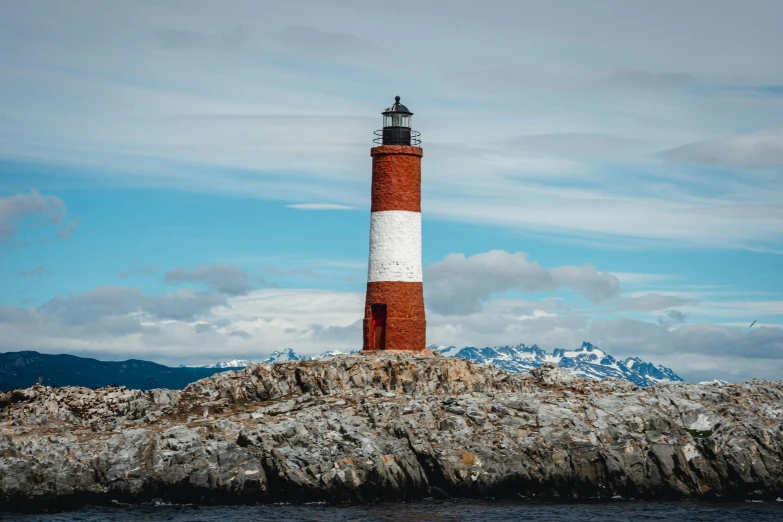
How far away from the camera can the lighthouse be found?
61781 mm

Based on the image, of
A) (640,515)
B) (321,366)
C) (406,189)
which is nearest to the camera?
(640,515)

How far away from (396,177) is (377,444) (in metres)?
19.1

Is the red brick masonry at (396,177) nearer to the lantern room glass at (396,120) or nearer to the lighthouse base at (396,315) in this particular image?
the lantern room glass at (396,120)

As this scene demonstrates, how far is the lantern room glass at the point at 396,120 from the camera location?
6331 cm

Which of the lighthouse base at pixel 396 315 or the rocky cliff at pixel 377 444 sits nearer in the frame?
the rocky cliff at pixel 377 444

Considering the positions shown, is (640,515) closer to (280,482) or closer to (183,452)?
(280,482)

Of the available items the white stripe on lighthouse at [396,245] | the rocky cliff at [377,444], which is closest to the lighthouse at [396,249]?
the white stripe on lighthouse at [396,245]

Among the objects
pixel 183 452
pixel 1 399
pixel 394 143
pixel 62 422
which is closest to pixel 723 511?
pixel 183 452

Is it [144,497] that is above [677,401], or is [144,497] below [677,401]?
below

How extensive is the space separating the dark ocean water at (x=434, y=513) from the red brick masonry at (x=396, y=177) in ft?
68.5

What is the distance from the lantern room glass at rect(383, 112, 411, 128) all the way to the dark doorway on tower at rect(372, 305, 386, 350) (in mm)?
11552

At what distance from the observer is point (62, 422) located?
2141 inches

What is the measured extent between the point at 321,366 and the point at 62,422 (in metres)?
14.6

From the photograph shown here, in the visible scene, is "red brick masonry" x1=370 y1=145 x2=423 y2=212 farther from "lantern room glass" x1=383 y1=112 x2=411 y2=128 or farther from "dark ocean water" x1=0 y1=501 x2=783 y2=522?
"dark ocean water" x1=0 y1=501 x2=783 y2=522
